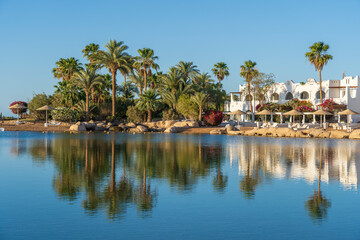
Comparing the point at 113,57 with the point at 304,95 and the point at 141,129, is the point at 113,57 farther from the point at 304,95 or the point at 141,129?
the point at 304,95

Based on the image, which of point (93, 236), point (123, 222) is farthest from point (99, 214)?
point (93, 236)

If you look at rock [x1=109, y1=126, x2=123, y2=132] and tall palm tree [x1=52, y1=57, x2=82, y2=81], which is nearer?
rock [x1=109, y1=126, x2=123, y2=132]

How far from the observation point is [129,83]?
7031 centimetres

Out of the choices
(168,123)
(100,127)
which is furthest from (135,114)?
(100,127)

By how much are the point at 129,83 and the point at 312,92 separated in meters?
30.7

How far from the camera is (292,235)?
7570 millimetres

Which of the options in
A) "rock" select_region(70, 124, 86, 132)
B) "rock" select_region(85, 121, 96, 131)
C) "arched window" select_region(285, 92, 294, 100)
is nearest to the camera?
"rock" select_region(70, 124, 86, 132)

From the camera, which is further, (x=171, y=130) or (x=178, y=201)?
(x=171, y=130)


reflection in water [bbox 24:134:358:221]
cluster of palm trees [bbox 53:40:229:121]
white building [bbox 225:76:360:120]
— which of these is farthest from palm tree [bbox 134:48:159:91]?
reflection in water [bbox 24:134:358:221]

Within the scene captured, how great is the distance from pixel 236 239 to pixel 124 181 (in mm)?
6175

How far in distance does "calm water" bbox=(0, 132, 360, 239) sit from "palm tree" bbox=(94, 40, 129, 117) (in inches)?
1616

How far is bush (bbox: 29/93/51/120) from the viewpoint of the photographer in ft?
199

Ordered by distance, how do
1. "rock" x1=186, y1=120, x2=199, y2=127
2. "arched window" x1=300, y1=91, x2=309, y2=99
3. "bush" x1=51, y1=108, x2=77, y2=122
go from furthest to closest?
1. "arched window" x1=300, y1=91, x2=309, y2=99
2. "bush" x1=51, y1=108, x2=77, y2=122
3. "rock" x1=186, y1=120, x2=199, y2=127

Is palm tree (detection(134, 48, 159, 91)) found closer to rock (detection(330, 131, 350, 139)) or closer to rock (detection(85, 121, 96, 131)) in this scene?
rock (detection(85, 121, 96, 131))
